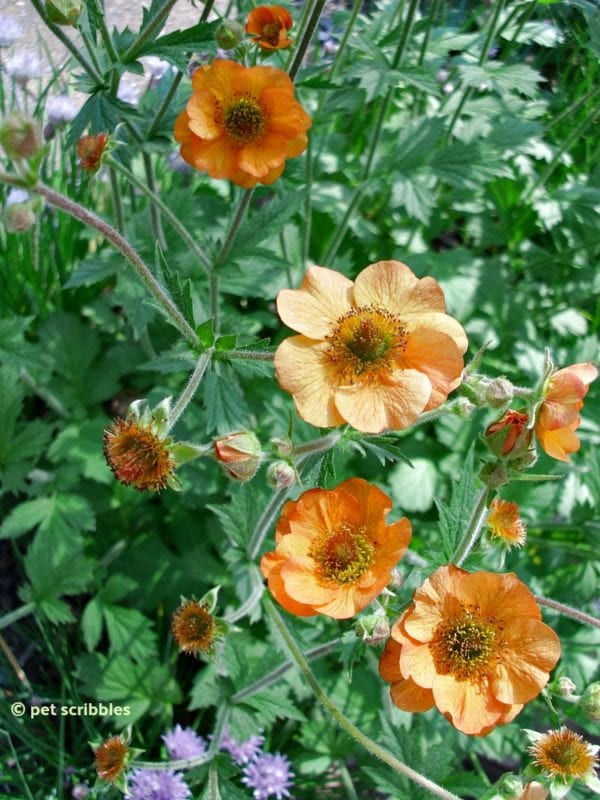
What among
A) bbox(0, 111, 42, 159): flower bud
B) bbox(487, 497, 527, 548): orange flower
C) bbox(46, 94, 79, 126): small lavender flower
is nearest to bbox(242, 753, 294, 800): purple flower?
bbox(487, 497, 527, 548): orange flower

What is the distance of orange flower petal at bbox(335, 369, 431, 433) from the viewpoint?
1.26 meters

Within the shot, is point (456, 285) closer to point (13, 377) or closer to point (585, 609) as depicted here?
point (585, 609)

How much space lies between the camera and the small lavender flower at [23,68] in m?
2.46

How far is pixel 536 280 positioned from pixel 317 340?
7.09 feet

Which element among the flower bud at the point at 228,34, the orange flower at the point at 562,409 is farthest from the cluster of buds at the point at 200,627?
the flower bud at the point at 228,34

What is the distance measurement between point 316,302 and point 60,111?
5.04 feet

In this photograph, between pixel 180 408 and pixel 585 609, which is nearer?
pixel 180 408

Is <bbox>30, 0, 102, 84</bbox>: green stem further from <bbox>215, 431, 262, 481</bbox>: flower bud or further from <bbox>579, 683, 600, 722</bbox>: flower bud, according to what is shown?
<bbox>579, 683, 600, 722</bbox>: flower bud

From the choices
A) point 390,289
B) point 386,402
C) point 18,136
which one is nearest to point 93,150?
point 18,136

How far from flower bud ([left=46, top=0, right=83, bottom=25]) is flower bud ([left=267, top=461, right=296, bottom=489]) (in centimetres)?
99

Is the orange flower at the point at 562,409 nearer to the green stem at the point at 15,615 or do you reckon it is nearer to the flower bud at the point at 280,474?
the flower bud at the point at 280,474

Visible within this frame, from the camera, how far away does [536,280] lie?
324cm

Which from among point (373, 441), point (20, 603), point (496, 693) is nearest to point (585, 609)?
point (496, 693)

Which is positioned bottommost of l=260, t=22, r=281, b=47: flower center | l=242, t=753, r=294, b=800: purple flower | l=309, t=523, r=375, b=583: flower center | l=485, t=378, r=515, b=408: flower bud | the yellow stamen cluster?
l=242, t=753, r=294, b=800: purple flower
